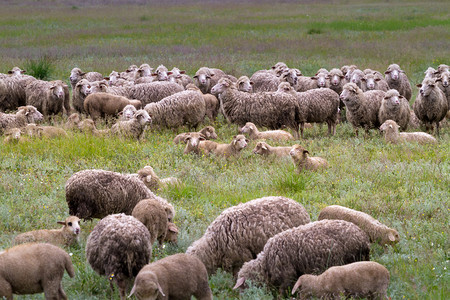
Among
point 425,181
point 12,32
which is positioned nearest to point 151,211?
point 425,181

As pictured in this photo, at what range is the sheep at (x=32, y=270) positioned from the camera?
17.3ft

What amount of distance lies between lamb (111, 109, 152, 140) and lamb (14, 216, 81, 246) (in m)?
5.29

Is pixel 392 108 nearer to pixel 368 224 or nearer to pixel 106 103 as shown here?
pixel 368 224

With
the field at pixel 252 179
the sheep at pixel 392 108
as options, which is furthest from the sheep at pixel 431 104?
the sheep at pixel 392 108

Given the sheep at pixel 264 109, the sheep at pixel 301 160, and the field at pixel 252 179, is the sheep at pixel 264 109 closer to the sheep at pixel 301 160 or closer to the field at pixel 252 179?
the field at pixel 252 179

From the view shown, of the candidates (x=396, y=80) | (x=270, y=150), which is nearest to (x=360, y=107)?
(x=270, y=150)

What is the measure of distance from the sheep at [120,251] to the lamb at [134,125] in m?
6.37

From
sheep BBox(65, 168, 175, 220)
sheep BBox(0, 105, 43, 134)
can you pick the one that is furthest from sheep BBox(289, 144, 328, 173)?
sheep BBox(0, 105, 43, 134)

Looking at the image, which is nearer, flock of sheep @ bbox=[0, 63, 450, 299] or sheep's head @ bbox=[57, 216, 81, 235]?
flock of sheep @ bbox=[0, 63, 450, 299]

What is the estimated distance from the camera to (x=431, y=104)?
46.1 feet

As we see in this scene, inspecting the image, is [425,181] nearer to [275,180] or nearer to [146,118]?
[275,180]

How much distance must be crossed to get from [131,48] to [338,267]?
25975 millimetres

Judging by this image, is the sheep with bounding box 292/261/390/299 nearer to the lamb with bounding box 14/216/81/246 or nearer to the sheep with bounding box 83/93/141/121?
the lamb with bounding box 14/216/81/246

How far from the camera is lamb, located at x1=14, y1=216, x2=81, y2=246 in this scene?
692cm
